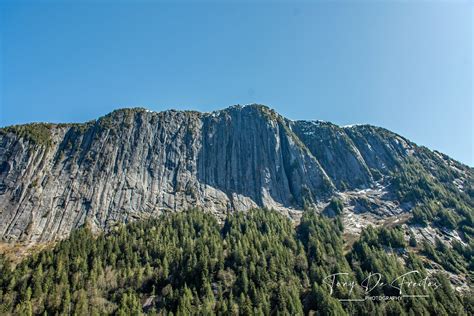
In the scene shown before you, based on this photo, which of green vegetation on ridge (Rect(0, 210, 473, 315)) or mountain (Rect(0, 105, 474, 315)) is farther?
mountain (Rect(0, 105, 474, 315))

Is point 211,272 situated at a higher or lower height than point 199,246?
lower

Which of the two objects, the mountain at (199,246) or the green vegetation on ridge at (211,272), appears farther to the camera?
the mountain at (199,246)

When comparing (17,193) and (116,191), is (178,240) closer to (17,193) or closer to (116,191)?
(116,191)

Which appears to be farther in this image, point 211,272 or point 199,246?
point 199,246

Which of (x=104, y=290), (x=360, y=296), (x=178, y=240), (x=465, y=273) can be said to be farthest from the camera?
(x=178, y=240)

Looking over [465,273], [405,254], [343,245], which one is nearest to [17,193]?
[343,245]

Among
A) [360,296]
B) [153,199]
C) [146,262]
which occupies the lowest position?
[360,296]

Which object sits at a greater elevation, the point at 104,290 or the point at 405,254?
the point at 405,254

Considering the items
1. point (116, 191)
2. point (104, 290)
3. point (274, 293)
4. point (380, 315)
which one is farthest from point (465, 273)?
point (116, 191)

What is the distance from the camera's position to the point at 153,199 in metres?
181

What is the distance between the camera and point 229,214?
169 m

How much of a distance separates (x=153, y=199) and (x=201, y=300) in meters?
89.2

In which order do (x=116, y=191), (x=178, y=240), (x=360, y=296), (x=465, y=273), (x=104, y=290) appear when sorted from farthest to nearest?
(x=116, y=191) → (x=178, y=240) → (x=465, y=273) → (x=104, y=290) → (x=360, y=296)

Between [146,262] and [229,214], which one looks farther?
[229,214]
